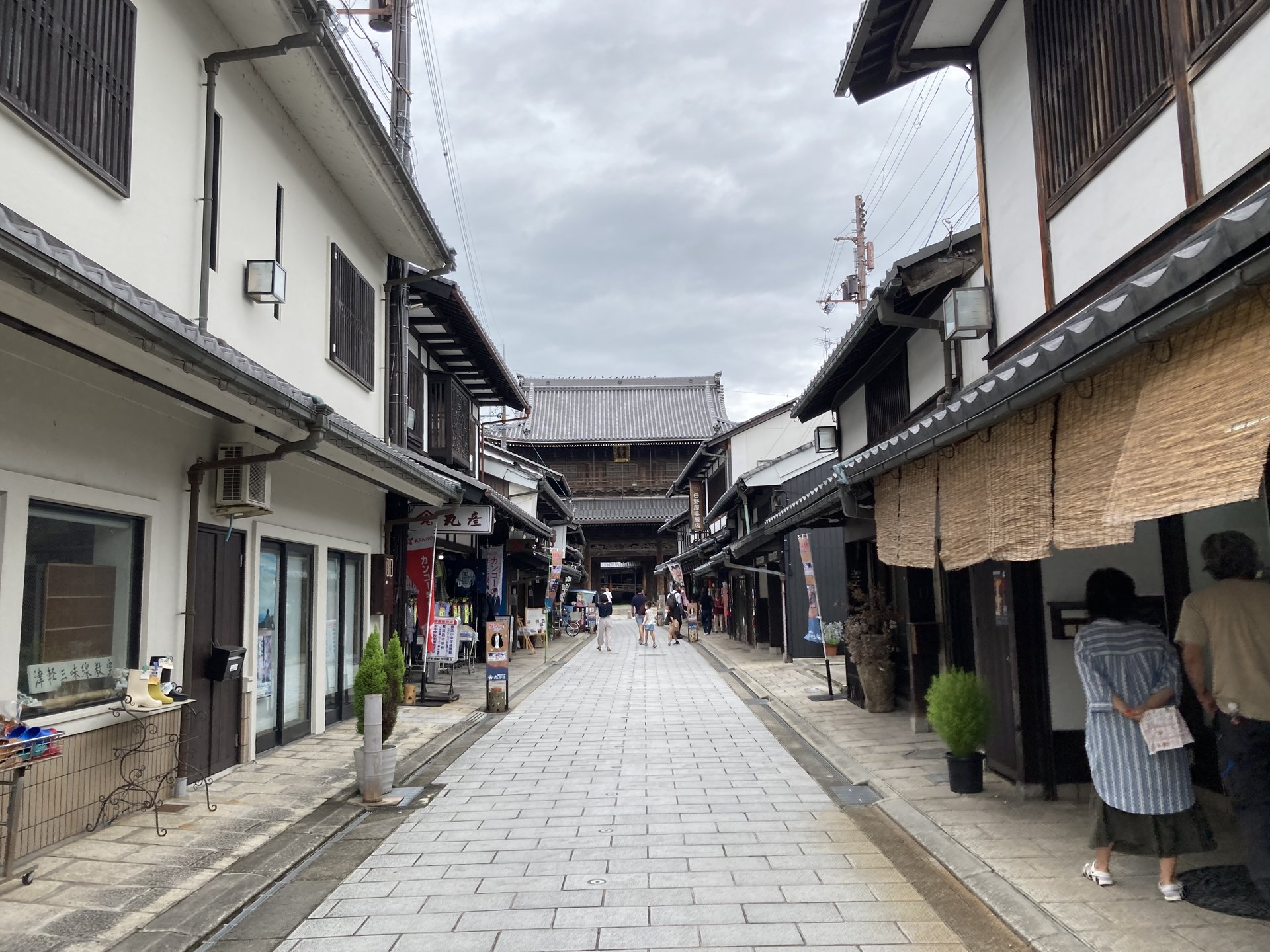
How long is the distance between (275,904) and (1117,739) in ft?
16.4

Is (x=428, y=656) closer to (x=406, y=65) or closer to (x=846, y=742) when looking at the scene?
(x=846, y=742)

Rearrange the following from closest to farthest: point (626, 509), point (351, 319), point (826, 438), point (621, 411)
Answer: point (351, 319), point (826, 438), point (626, 509), point (621, 411)

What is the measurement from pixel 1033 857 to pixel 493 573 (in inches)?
657

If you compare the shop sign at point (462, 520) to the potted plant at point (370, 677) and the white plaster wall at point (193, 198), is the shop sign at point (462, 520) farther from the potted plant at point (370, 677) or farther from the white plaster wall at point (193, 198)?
the potted plant at point (370, 677)

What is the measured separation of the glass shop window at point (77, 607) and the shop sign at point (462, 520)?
787cm

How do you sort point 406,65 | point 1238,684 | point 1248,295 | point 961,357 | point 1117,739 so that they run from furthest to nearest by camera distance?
1. point 406,65
2. point 961,357
3. point 1117,739
4. point 1238,684
5. point 1248,295

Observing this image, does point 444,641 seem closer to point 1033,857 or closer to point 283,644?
point 283,644

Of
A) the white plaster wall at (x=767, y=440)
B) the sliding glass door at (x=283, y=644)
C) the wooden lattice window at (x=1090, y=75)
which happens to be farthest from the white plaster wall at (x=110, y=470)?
the white plaster wall at (x=767, y=440)

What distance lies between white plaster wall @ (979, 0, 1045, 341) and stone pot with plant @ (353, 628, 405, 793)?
661cm

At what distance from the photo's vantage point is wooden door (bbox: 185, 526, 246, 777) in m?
8.17

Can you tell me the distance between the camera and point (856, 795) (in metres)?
8.12

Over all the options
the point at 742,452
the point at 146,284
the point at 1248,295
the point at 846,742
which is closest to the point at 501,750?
the point at 846,742

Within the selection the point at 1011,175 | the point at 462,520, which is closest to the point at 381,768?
the point at 1011,175

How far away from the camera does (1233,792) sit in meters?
4.62
